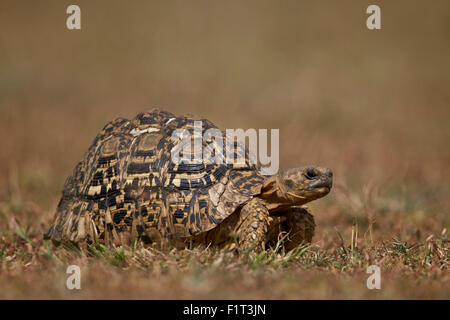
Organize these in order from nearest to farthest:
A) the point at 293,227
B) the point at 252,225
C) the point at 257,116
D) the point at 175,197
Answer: the point at 252,225 → the point at 175,197 → the point at 293,227 → the point at 257,116

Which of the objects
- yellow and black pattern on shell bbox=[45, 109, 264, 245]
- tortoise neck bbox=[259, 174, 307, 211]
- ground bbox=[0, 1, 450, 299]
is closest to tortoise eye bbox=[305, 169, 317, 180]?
tortoise neck bbox=[259, 174, 307, 211]

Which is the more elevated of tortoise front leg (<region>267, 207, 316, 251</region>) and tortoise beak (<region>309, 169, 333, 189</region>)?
tortoise beak (<region>309, 169, 333, 189</region>)

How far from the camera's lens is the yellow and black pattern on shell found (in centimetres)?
428

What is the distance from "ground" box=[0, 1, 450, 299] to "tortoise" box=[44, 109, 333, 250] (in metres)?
0.26

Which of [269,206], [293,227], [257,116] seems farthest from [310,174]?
[257,116]

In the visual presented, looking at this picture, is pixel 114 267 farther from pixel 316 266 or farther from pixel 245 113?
pixel 245 113

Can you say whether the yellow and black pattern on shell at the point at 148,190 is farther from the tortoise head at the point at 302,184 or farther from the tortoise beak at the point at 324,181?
the tortoise beak at the point at 324,181

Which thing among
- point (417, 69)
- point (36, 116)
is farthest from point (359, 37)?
point (36, 116)

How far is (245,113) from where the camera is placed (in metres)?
13.3

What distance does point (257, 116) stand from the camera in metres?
13.2

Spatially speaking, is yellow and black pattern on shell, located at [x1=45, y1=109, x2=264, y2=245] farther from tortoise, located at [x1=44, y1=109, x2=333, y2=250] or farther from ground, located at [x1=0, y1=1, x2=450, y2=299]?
ground, located at [x1=0, y1=1, x2=450, y2=299]

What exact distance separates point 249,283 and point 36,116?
407 inches

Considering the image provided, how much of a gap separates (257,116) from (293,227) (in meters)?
8.66

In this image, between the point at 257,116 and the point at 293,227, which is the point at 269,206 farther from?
the point at 257,116
